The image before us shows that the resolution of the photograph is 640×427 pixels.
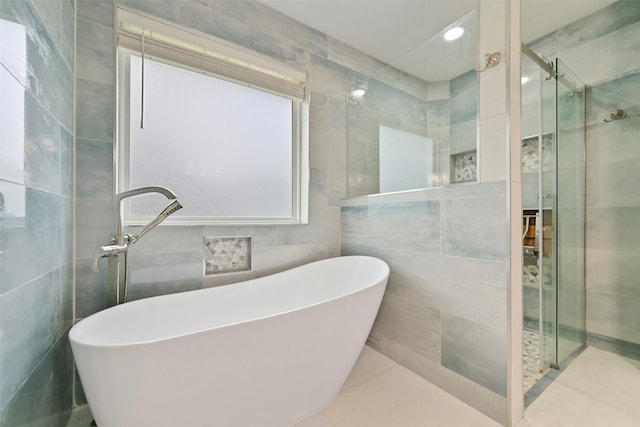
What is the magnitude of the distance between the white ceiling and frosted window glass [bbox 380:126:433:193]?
0.46 metres

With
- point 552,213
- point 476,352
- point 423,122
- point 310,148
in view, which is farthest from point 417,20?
point 476,352

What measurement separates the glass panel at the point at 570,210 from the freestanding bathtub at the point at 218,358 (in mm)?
1299

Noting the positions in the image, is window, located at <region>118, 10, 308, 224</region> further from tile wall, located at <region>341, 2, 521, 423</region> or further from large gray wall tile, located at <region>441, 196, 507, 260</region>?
large gray wall tile, located at <region>441, 196, 507, 260</region>

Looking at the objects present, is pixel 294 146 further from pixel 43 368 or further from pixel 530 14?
pixel 530 14

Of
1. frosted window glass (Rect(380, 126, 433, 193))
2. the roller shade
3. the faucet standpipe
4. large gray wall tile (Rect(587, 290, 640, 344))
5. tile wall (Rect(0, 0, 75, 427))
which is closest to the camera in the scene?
tile wall (Rect(0, 0, 75, 427))

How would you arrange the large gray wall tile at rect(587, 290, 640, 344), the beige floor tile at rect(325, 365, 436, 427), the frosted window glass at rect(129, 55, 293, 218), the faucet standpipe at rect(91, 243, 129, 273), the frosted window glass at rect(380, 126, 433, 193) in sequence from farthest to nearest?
the frosted window glass at rect(380, 126, 433, 193) → the large gray wall tile at rect(587, 290, 640, 344) → the frosted window glass at rect(129, 55, 293, 218) → the beige floor tile at rect(325, 365, 436, 427) → the faucet standpipe at rect(91, 243, 129, 273)

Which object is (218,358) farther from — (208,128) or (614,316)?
(614,316)

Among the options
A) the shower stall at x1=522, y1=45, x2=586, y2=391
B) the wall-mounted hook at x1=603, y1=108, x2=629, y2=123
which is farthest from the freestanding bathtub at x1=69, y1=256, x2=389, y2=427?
the wall-mounted hook at x1=603, y1=108, x2=629, y2=123

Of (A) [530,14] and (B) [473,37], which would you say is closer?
(B) [473,37]

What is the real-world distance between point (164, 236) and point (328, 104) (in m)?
1.54

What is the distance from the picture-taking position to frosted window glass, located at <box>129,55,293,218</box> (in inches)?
57.2

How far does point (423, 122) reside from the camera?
77.6 inches

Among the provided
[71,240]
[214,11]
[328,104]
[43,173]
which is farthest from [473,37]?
[71,240]

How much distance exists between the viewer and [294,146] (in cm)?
199
